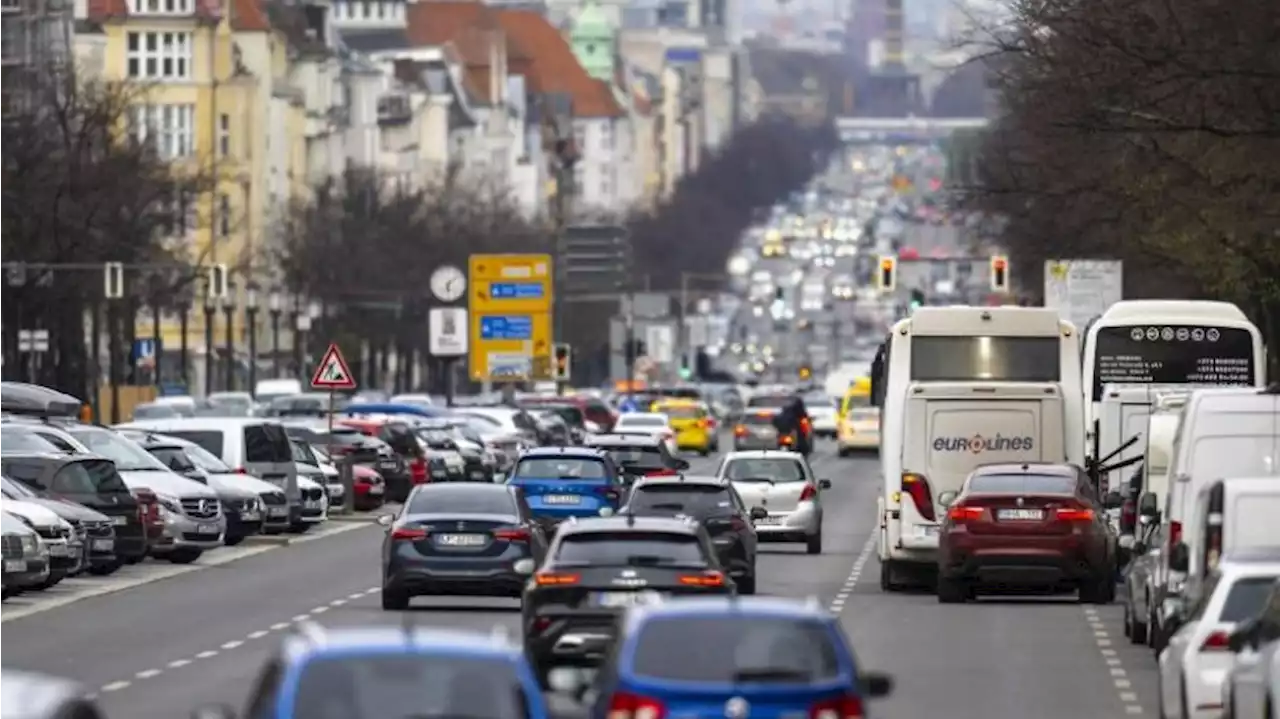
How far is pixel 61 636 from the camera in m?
35.4

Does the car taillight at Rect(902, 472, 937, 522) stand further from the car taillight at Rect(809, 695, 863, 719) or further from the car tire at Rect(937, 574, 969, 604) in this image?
the car taillight at Rect(809, 695, 863, 719)

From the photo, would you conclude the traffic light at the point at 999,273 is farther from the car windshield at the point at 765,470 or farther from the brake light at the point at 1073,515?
the brake light at the point at 1073,515

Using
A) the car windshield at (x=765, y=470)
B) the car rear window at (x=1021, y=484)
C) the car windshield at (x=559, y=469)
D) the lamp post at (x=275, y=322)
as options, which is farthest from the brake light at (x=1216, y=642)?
the lamp post at (x=275, y=322)

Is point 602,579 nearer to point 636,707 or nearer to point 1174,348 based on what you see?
point 636,707

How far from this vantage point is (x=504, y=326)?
348ft

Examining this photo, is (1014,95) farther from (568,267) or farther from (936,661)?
(568,267)

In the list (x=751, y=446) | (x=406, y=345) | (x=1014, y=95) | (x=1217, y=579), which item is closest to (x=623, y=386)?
(x=406, y=345)

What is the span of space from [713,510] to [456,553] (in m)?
5.47

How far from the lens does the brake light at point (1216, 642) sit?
909 inches

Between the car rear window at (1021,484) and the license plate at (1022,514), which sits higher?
the car rear window at (1021,484)

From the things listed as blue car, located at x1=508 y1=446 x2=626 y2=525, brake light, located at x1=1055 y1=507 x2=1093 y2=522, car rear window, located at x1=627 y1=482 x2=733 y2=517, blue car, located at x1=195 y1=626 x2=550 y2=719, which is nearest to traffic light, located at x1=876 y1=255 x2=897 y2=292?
blue car, located at x1=508 y1=446 x2=626 y2=525

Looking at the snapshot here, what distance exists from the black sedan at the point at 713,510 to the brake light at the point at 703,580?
11.6m

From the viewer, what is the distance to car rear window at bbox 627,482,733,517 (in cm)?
4253

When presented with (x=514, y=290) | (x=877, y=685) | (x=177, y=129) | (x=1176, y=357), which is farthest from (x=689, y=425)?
(x=877, y=685)
